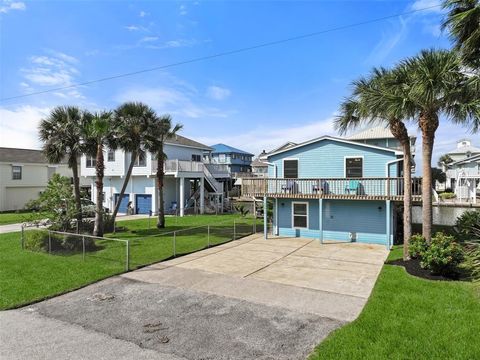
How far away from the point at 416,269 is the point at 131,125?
15834mm

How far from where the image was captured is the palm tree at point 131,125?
739 inches

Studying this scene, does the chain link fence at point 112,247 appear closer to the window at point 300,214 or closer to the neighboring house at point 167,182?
the window at point 300,214

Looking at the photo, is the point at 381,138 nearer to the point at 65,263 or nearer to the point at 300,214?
the point at 300,214

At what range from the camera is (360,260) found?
12.6 m

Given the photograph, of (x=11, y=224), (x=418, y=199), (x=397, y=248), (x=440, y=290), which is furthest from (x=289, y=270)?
(x=11, y=224)

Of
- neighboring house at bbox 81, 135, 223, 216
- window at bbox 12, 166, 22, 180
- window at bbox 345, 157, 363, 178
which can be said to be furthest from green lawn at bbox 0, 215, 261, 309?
window at bbox 12, 166, 22, 180

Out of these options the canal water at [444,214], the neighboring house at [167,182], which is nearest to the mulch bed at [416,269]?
the canal water at [444,214]

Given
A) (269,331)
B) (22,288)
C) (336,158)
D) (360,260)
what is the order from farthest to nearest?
(336,158) < (360,260) < (22,288) < (269,331)

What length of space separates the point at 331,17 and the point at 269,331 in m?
12.2

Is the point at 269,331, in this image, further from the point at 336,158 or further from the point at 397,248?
the point at 336,158

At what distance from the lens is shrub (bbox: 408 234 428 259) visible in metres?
10.4

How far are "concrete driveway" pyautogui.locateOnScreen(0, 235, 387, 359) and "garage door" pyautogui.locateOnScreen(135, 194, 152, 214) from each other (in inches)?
733

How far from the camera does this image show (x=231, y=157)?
62969 mm

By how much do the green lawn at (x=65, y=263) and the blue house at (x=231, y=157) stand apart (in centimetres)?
4448
